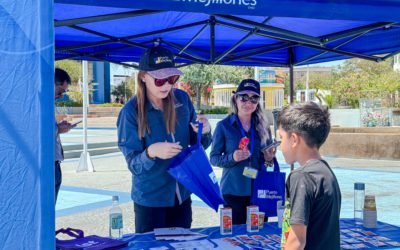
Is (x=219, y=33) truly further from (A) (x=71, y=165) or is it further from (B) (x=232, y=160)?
(A) (x=71, y=165)

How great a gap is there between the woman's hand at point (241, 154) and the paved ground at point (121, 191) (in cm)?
289

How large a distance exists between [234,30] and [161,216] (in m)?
2.23

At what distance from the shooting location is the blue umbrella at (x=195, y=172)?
252 cm

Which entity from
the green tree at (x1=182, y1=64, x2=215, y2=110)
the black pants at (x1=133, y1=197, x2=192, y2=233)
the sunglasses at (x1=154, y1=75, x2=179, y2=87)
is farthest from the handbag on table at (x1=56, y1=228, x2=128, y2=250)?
the green tree at (x1=182, y1=64, x2=215, y2=110)

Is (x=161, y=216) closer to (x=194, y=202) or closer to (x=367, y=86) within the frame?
(x=194, y=202)

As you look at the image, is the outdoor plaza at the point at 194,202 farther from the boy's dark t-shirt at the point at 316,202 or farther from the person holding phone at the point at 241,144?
the boy's dark t-shirt at the point at 316,202

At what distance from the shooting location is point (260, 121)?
3.62 metres

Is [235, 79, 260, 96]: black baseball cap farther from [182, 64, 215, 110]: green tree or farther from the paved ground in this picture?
[182, 64, 215, 110]: green tree

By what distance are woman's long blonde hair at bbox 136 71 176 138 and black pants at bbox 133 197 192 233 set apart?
17.5 inches

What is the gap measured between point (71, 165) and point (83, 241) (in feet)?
34.1

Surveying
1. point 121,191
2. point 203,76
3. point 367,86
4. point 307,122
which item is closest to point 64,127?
point 307,122

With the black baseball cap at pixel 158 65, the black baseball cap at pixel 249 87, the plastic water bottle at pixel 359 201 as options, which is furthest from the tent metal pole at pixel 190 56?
the plastic water bottle at pixel 359 201

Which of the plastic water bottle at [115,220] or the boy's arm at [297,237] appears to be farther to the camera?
the plastic water bottle at [115,220]

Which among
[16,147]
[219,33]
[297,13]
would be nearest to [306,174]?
[297,13]
